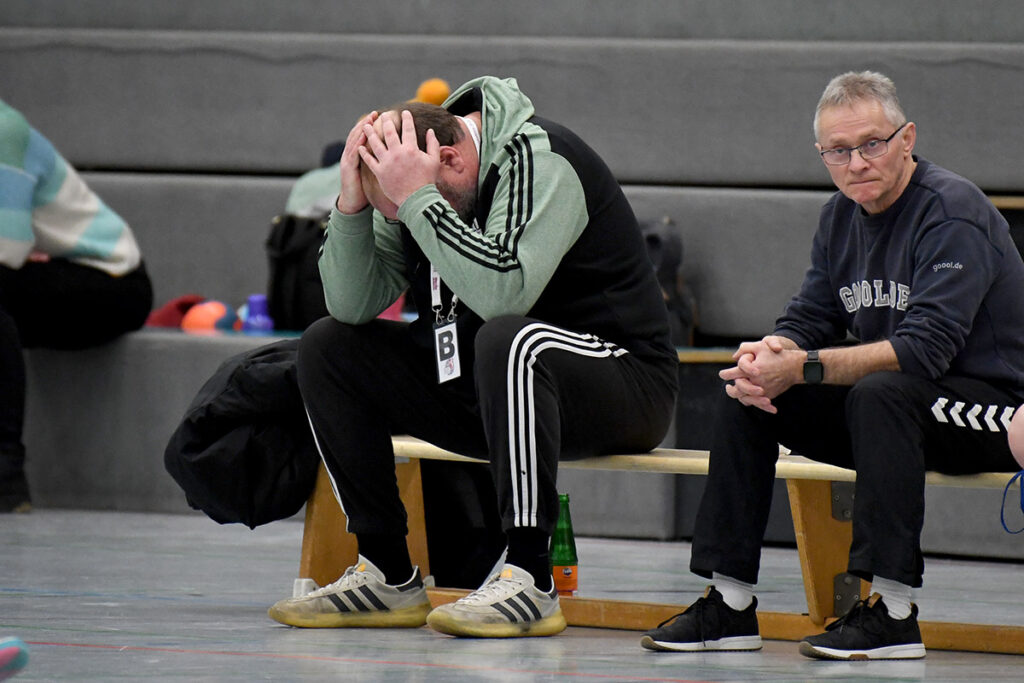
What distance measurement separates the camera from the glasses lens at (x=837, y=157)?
2.41 metres

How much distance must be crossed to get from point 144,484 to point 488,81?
235 centimetres

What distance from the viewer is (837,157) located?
2.42 meters

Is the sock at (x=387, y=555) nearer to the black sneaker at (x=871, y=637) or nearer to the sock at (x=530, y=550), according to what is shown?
the sock at (x=530, y=550)

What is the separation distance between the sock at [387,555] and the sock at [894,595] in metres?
0.79

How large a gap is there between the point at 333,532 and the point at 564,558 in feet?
1.36

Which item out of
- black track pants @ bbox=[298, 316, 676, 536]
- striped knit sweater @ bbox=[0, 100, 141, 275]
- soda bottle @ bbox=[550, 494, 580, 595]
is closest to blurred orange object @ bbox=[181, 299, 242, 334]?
striped knit sweater @ bbox=[0, 100, 141, 275]

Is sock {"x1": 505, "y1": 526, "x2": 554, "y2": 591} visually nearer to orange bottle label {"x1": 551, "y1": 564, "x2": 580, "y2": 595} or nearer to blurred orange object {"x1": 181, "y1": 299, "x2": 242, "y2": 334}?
orange bottle label {"x1": 551, "y1": 564, "x2": 580, "y2": 595}

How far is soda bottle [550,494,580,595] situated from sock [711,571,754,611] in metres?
0.58

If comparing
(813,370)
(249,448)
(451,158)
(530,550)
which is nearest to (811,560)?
(813,370)

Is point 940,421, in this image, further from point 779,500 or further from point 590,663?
point 779,500

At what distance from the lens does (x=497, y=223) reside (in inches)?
96.7

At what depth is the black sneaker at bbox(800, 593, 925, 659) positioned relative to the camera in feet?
7.33

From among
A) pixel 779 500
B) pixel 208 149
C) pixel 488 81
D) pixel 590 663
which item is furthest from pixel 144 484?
pixel 590 663

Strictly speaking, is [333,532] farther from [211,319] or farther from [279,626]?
[211,319]
